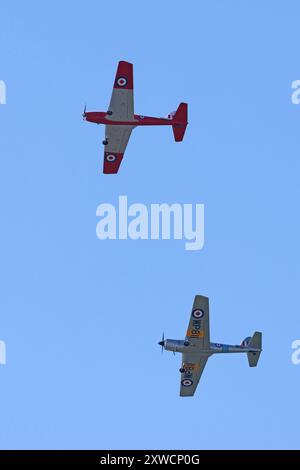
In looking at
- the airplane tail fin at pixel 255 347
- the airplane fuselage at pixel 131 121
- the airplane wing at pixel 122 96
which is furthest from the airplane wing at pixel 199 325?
the airplane wing at pixel 122 96

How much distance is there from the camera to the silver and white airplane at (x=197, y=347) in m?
63.1

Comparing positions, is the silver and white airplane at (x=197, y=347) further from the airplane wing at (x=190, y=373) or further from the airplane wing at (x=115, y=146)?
the airplane wing at (x=115, y=146)

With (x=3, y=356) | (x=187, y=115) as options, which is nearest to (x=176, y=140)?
(x=187, y=115)

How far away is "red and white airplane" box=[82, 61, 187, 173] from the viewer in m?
62.0

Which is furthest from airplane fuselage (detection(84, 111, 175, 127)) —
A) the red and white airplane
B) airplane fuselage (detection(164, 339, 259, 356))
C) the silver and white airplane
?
airplane fuselage (detection(164, 339, 259, 356))

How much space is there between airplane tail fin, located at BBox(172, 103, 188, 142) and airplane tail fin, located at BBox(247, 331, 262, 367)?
1062 cm

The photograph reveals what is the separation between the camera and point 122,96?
6238 cm

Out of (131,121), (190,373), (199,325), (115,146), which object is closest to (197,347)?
(199,325)

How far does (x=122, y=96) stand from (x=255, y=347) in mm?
14428

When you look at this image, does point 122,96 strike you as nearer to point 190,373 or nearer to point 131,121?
point 131,121

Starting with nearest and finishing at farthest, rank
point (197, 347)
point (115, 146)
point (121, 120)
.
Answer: point (121, 120) < point (197, 347) < point (115, 146)
